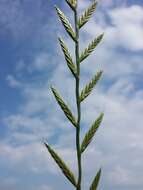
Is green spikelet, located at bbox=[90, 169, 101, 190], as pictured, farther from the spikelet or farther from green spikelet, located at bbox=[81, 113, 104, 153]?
the spikelet

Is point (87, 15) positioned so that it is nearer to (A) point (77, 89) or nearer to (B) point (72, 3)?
(B) point (72, 3)

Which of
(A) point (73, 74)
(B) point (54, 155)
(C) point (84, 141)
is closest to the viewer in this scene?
(B) point (54, 155)

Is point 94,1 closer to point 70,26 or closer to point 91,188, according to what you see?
point 70,26

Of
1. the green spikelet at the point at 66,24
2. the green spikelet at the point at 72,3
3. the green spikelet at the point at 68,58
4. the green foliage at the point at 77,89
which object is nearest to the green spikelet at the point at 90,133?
the green foliage at the point at 77,89

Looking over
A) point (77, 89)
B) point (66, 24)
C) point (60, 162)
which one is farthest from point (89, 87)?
point (60, 162)

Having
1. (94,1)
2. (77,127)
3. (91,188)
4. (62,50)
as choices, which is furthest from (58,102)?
(94,1)

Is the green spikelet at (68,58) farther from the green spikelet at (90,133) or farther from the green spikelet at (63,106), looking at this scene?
the green spikelet at (90,133)

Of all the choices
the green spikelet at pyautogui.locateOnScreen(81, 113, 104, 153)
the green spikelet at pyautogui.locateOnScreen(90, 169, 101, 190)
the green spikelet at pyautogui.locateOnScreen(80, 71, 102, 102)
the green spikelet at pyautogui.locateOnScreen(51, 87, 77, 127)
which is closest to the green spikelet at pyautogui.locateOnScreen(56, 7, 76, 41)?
the green spikelet at pyautogui.locateOnScreen(80, 71, 102, 102)

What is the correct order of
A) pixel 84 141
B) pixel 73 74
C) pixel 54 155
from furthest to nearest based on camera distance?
pixel 73 74 < pixel 84 141 < pixel 54 155

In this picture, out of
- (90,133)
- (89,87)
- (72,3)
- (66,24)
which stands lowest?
(90,133)
